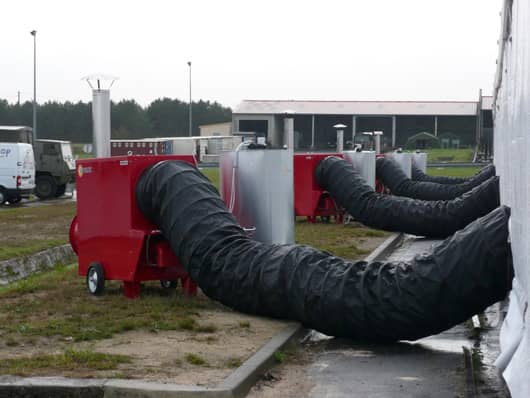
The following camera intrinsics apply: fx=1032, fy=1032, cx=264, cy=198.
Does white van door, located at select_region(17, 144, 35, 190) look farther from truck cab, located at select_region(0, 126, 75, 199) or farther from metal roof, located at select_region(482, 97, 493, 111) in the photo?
metal roof, located at select_region(482, 97, 493, 111)

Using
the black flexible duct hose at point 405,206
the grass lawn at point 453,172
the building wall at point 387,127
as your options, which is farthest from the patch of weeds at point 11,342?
the building wall at point 387,127

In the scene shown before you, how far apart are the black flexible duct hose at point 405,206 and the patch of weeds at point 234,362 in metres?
11.1

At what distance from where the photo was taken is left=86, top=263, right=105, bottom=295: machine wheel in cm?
1152

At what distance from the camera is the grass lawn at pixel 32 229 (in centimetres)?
1781

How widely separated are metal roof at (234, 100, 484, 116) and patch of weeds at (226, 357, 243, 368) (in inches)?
3094

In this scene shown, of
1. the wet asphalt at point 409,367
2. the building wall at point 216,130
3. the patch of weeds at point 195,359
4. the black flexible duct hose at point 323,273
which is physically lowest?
the wet asphalt at point 409,367

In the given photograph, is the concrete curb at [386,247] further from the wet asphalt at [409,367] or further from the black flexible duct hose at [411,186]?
the black flexible duct hose at [411,186]

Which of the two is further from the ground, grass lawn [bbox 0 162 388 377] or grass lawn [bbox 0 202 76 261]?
grass lawn [bbox 0 162 388 377]

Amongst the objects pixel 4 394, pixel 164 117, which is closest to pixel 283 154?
pixel 4 394

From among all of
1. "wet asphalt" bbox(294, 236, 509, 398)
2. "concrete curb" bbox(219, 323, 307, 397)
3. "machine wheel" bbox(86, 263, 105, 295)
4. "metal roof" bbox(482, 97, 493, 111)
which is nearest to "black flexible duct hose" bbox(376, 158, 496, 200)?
"machine wheel" bbox(86, 263, 105, 295)

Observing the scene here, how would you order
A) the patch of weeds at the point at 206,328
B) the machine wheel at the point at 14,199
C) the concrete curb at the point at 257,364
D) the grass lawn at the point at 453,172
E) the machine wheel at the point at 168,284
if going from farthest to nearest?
the grass lawn at the point at 453,172, the machine wheel at the point at 14,199, the machine wheel at the point at 168,284, the patch of weeds at the point at 206,328, the concrete curb at the point at 257,364

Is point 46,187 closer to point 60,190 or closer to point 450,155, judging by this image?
point 60,190

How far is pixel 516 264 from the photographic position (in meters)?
7.51

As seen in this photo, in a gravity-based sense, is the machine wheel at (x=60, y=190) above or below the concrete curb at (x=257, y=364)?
below
